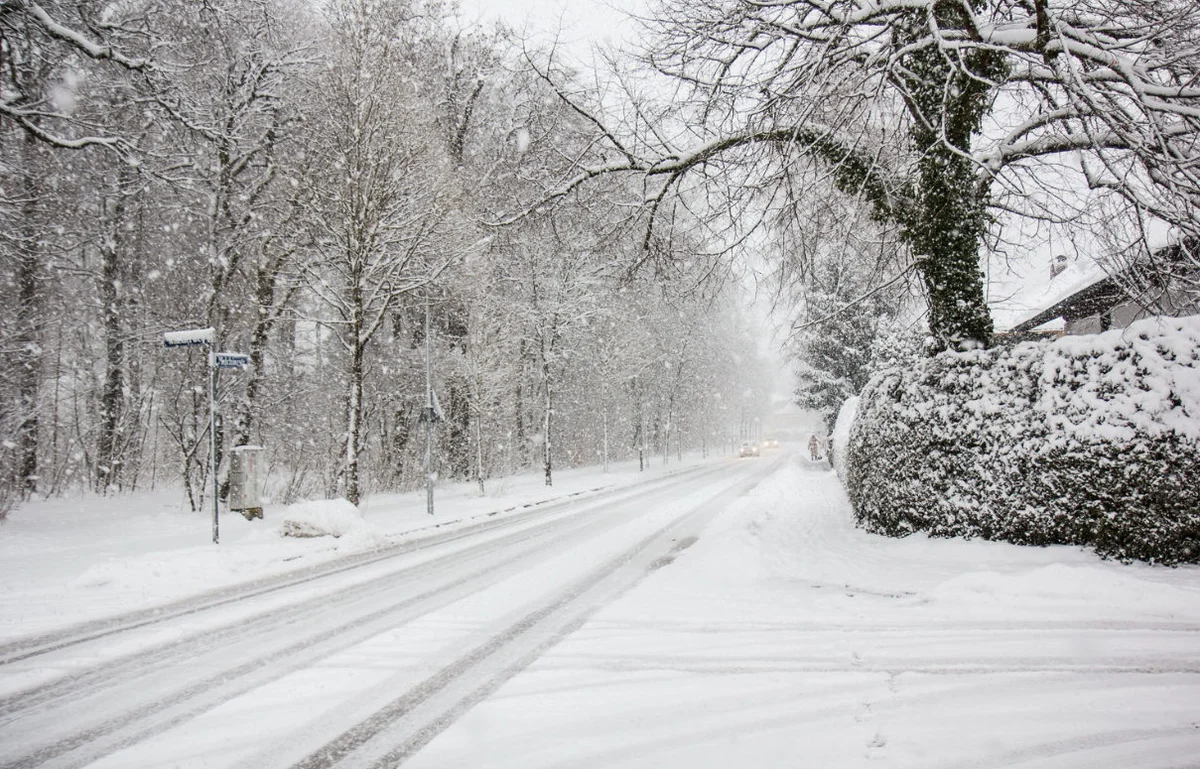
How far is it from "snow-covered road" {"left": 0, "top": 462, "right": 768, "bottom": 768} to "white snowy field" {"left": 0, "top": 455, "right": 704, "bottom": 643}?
0.82 meters

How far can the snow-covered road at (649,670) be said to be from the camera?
11.6ft

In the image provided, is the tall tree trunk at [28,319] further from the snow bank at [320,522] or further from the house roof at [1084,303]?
the house roof at [1084,303]

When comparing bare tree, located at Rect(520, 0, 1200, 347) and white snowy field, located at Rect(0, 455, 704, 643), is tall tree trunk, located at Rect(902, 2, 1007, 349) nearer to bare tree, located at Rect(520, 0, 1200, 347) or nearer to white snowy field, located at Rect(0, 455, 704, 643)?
bare tree, located at Rect(520, 0, 1200, 347)

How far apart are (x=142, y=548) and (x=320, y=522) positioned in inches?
116

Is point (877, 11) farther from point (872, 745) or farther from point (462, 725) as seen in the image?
point (462, 725)

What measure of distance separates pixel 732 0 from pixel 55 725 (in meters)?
9.97

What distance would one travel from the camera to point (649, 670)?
4.75m

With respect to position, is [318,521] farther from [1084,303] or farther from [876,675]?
[1084,303]

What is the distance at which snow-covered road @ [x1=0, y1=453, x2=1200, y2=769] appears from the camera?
3531 mm

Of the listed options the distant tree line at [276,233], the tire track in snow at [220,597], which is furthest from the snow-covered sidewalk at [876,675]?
the distant tree line at [276,233]

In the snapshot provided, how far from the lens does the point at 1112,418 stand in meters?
7.48

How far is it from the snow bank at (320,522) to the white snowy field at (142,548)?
1.7 inches

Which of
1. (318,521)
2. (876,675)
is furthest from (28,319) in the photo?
(876,675)

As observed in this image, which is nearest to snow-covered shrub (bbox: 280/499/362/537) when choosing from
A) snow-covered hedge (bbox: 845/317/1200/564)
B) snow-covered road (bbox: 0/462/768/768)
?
snow-covered road (bbox: 0/462/768/768)
